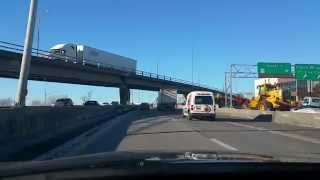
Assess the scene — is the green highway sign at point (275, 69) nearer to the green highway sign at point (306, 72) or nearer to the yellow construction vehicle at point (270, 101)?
the green highway sign at point (306, 72)

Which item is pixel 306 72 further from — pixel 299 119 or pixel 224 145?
pixel 224 145

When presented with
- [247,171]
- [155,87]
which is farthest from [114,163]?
[155,87]

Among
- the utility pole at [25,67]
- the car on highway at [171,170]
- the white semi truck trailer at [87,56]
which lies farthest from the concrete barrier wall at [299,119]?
the car on highway at [171,170]

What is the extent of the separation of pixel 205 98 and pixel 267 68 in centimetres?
3164

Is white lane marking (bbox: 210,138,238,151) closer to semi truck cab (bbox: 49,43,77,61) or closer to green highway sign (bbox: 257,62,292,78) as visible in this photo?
semi truck cab (bbox: 49,43,77,61)

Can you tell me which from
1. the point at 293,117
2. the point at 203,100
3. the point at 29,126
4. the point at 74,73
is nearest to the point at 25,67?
the point at 29,126

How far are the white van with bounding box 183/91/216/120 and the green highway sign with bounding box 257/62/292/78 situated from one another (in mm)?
31028

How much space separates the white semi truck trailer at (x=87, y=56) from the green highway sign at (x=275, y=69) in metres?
19.8

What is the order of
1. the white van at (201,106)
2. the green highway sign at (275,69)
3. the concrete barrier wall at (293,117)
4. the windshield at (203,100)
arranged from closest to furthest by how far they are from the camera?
1. the concrete barrier wall at (293,117)
2. the white van at (201,106)
3. the windshield at (203,100)
4. the green highway sign at (275,69)

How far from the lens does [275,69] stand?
78562 mm

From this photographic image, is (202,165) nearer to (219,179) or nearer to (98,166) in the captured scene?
(219,179)

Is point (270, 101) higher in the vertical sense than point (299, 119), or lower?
higher

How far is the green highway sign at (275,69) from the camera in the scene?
7825 cm

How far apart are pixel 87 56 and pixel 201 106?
3274 centimetres
